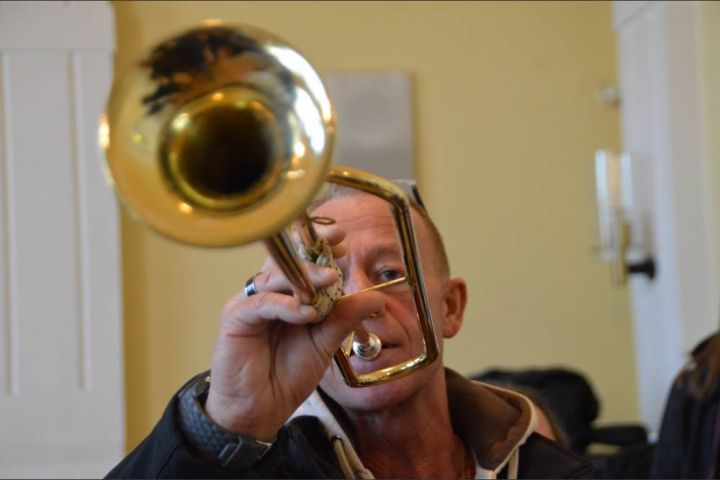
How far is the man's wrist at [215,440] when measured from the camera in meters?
0.94

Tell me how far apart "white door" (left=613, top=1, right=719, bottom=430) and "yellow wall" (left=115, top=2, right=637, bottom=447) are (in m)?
0.16

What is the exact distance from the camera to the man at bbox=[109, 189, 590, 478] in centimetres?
94

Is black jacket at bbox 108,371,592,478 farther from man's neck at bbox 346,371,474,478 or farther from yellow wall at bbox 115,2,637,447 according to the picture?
yellow wall at bbox 115,2,637,447

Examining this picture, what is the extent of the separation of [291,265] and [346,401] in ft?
1.23

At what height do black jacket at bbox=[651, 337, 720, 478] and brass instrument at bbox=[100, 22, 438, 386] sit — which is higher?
brass instrument at bbox=[100, 22, 438, 386]

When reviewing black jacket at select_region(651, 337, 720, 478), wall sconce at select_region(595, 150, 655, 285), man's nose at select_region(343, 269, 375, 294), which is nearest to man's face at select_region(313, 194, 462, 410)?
man's nose at select_region(343, 269, 375, 294)

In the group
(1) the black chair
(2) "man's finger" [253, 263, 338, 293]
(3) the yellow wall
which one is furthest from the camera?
(1) the black chair

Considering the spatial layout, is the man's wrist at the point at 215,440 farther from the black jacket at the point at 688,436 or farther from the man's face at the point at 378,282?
the black jacket at the point at 688,436

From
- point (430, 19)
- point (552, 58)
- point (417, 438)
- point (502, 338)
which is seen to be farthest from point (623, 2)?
point (417, 438)

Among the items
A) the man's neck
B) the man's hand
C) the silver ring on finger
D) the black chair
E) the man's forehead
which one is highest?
the man's forehead

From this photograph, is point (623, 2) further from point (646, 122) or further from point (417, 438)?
point (417, 438)

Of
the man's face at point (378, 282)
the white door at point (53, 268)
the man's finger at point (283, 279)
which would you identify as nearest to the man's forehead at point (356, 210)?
the man's face at point (378, 282)

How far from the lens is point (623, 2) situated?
66.7 inches

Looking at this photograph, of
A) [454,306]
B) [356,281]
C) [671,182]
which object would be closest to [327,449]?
[356,281]
